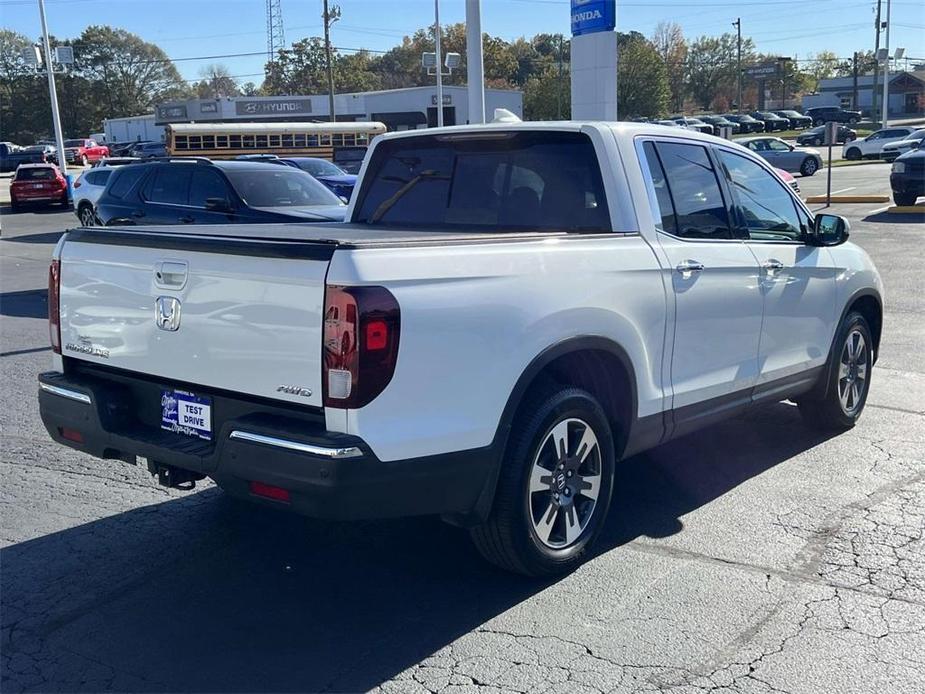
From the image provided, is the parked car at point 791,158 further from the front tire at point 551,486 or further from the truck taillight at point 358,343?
the truck taillight at point 358,343

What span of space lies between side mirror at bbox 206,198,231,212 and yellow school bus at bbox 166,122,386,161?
1164 inches

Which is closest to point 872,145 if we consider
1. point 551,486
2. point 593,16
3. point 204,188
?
point 593,16

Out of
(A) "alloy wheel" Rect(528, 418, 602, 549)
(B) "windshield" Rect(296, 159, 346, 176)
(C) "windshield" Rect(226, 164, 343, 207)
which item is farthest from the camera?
(B) "windshield" Rect(296, 159, 346, 176)

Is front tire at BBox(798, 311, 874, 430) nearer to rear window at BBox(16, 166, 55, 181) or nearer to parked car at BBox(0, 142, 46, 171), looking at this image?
rear window at BBox(16, 166, 55, 181)

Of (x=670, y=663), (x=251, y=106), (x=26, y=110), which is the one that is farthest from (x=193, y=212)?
(x=26, y=110)

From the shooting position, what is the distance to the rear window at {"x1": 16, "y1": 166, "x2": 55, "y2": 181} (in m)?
31.6

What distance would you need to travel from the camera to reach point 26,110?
4031 inches

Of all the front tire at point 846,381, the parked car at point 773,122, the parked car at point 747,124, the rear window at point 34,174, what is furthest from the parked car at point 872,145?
the front tire at point 846,381

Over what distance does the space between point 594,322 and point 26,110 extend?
11175 centimetres

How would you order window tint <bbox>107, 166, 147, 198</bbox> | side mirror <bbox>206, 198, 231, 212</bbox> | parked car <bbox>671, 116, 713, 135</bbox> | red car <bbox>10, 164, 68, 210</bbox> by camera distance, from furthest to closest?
parked car <bbox>671, 116, 713, 135</bbox>
red car <bbox>10, 164, 68, 210</bbox>
window tint <bbox>107, 166, 147, 198</bbox>
side mirror <bbox>206, 198, 231, 212</bbox>

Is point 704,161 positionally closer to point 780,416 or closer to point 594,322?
point 594,322

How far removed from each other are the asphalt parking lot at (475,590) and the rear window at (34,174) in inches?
1124

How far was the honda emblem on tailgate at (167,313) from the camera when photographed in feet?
13.0

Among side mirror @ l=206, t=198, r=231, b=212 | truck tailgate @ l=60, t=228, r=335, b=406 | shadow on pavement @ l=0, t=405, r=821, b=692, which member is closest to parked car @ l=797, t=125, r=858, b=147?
side mirror @ l=206, t=198, r=231, b=212
